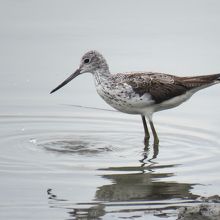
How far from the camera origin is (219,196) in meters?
7.75

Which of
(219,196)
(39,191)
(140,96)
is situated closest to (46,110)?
(140,96)

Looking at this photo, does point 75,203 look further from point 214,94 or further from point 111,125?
point 214,94

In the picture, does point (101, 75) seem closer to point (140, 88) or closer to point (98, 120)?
point (140, 88)

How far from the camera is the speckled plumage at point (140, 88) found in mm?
10219

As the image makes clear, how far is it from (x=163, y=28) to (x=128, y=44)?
1.29 m

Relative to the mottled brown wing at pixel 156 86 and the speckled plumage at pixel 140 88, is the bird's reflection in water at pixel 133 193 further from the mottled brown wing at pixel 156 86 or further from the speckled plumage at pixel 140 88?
the mottled brown wing at pixel 156 86

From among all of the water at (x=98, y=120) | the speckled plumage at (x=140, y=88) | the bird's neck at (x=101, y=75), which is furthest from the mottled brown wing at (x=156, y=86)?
the water at (x=98, y=120)

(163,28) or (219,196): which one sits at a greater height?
(163,28)

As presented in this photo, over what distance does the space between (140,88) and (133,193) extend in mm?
2478

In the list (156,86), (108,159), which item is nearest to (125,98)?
(156,86)

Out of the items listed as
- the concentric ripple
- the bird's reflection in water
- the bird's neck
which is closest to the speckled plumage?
the bird's neck

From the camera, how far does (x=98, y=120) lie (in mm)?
11203

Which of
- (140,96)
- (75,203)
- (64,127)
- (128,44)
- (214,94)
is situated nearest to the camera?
(75,203)

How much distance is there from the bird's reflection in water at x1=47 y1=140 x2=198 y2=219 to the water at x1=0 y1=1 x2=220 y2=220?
0.01 meters
